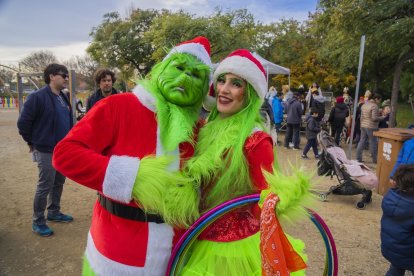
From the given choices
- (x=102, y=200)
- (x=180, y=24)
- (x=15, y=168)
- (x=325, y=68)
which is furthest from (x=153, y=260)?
(x=325, y=68)

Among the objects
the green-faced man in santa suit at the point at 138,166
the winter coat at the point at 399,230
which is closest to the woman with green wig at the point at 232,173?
the green-faced man in santa suit at the point at 138,166

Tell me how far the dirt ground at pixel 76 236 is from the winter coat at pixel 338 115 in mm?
3862

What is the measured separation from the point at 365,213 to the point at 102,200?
430 cm

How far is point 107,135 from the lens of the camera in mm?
1568

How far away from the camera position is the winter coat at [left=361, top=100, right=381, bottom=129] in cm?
782

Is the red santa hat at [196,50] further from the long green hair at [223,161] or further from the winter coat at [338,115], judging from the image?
the winter coat at [338,115]

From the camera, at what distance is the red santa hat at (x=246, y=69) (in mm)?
1767

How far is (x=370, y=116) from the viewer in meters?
7.88

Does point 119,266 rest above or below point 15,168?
above

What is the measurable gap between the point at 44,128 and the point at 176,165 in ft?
9.14

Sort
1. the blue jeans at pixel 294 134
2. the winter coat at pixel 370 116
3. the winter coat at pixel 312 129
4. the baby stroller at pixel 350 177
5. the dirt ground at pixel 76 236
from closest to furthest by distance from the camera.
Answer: the dirt ground at pixel 76 236
the baby stroller at pixel 350 177
the winter coat at pixel 370 116
the winter coat at pixel 312 129
the blue jeans at pixel 294 134

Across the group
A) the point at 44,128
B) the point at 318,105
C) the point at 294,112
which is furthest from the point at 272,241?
the point at 294,112

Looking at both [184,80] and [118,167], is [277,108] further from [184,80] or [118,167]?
[118,167]

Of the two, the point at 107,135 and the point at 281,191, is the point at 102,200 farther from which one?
the point at 281,191
